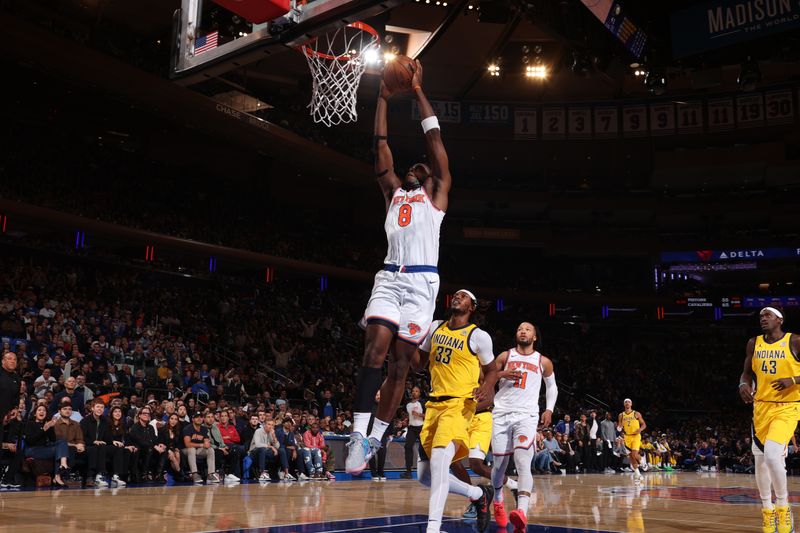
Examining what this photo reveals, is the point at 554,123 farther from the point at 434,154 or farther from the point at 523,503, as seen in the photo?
the point at 434,154

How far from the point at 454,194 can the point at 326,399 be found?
57.3 feet

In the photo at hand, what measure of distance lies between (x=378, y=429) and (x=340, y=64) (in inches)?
286

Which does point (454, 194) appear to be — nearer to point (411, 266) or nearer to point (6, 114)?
point (6, 114)

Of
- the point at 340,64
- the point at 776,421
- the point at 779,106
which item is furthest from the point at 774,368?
the point at 779,106

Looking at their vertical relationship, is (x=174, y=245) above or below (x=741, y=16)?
below

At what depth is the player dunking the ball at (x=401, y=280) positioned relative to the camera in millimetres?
5570

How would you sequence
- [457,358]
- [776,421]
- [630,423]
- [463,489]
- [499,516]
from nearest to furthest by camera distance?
[457,358], [463,489], [776,421], [499,516], [630,423]

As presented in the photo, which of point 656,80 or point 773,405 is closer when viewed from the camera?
A: point 773,405

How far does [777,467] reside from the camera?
7793 mm

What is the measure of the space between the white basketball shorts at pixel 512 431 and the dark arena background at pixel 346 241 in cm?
91

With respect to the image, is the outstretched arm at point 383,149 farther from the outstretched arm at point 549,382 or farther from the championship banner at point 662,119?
the championship banner at point 662,119

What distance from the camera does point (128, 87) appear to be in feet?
76.3

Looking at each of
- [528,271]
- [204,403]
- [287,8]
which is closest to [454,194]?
[528,271]

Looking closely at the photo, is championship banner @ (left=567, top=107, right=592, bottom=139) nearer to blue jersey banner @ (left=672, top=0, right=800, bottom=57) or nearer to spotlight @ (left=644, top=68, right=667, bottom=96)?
spotlight @ (left=644, top=68, right=667, bottom=96)
